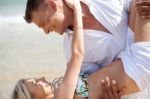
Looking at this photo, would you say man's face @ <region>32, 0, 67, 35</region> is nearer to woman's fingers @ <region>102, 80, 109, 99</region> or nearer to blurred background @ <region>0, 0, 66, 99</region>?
woman's fingers @ <region>102, 80, 109, 99</region>

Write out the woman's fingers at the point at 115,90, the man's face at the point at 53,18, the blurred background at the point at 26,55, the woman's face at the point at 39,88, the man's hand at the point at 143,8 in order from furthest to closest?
the blurred background at the point at 26,55 → the woman's face at the point at 39,88 → the man's face at the point at 53,18 → the woman's fingers at the point at 115,90 → the man's hand at the point at 143,8

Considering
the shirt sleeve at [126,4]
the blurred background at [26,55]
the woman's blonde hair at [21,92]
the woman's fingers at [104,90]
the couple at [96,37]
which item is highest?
the shirt sleeve at [126,4]

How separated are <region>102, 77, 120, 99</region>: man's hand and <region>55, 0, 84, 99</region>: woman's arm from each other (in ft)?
0.51

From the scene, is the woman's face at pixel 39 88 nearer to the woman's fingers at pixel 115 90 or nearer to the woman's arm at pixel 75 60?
the woman's arm at pixel 75 60

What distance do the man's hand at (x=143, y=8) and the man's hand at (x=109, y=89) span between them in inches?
14.9

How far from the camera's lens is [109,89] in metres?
2.70

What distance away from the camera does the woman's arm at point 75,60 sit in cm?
273

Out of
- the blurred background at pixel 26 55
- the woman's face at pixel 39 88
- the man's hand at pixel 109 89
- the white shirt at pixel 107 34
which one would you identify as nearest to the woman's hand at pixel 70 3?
the white shirt at pixel 107 34

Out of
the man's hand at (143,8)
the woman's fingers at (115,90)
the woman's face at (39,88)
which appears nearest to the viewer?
the man's hand at (143,8)

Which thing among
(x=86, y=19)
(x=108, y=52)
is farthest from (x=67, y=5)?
(x=108, y=52)

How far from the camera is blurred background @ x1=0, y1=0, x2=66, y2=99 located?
6602mm

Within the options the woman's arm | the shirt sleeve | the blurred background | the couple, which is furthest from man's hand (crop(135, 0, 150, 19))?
the blurred background

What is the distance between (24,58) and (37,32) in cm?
153

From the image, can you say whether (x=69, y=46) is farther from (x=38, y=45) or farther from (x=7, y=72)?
(x=38, y=45)
